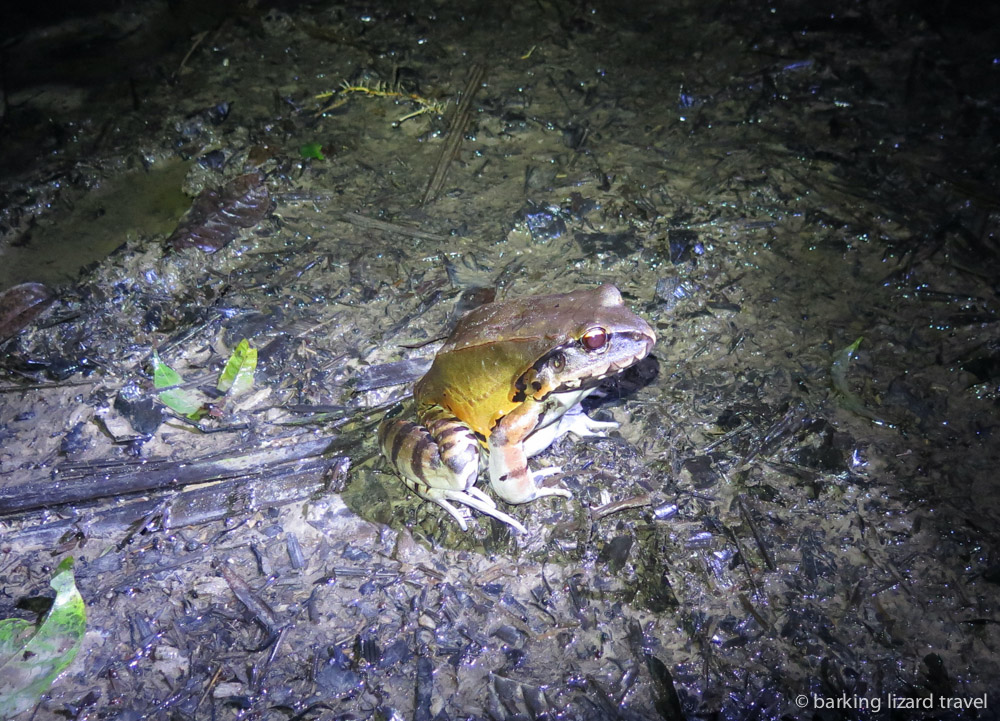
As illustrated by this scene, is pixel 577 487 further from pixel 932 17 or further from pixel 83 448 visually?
pixel 932 17

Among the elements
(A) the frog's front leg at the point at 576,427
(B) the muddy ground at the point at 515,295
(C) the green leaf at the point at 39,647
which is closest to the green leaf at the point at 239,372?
(B) the muddy ground at the point at 515,295

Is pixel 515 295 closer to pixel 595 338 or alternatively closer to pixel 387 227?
pixel 387 227

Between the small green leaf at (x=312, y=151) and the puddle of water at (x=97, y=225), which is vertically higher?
the small green leaf at (x=312, y=151)

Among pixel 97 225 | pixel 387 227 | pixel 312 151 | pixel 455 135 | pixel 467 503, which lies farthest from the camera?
pixel 455 135

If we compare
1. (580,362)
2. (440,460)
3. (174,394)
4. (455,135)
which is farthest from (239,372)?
(455,135)

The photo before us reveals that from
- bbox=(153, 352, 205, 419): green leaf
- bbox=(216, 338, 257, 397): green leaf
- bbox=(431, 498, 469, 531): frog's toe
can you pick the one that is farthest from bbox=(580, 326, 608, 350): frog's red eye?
bbox=(153, 352, 205, 419): green leaf

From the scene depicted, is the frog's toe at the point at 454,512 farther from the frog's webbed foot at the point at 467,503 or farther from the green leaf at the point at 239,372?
the green leaf at the point at 239,372
